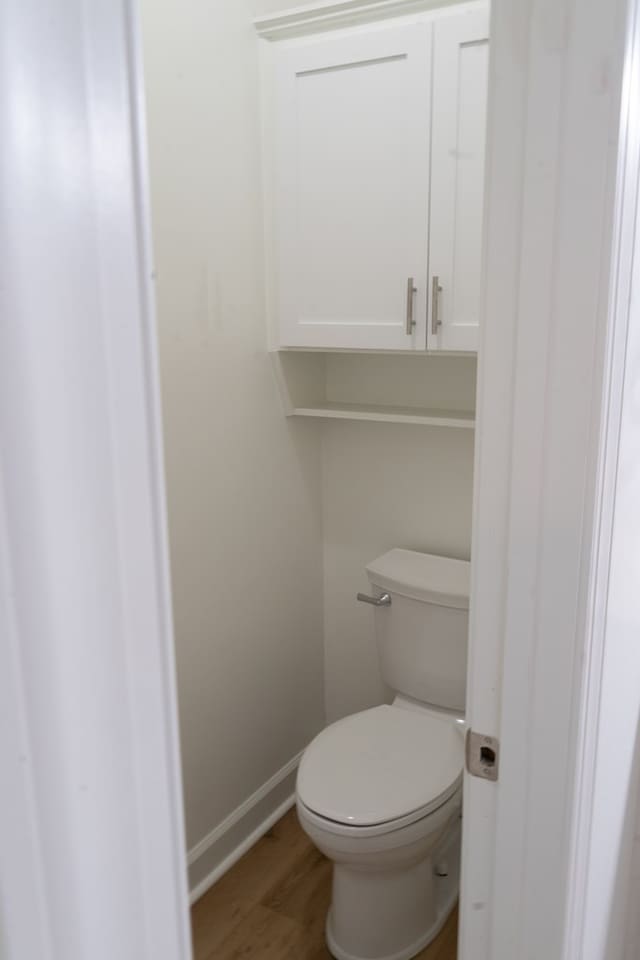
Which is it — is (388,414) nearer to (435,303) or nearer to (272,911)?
(435,303)

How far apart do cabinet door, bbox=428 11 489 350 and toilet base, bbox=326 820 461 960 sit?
1.23m

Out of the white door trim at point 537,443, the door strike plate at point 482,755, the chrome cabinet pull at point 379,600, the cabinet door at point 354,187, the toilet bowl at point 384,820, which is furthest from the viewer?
the chrome cabinet pull at point 379,600

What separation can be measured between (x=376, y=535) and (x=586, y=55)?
5.66 feet

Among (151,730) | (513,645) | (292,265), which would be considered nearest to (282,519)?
(292,265)

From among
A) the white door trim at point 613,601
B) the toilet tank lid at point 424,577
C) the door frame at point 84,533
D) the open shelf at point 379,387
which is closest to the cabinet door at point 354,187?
the open shelf at point 379,387

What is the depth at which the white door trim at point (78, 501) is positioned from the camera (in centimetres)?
27

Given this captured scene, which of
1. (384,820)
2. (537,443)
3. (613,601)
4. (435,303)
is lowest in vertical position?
(384,820)

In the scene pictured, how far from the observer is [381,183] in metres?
1.84

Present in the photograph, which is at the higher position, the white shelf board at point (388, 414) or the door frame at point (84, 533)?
the door frame at point (84, 533)

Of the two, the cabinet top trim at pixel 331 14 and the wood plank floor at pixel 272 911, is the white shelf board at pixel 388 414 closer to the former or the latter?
the cabinet top trim at pixel 331 14

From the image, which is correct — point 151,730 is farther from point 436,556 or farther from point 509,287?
point 436,556

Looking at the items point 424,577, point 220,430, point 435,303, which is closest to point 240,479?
point 220,430

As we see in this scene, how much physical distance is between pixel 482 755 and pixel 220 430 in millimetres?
1196

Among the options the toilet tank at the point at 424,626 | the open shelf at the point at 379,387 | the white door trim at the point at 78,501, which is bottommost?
the toilet tank at the point at 424,626
